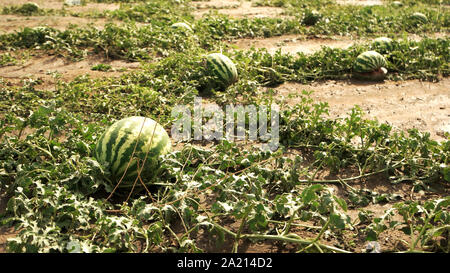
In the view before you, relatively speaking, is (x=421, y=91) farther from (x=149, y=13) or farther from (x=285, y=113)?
(x=149, y=13)

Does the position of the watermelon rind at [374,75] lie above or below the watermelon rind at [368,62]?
below

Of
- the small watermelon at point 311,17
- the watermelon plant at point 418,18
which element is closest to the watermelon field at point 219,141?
the small watermelon at point 311,17

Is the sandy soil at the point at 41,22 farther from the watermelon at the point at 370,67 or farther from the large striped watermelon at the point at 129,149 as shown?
the large striped watermelon at the point at 129,149

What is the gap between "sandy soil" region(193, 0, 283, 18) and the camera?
9.30 m

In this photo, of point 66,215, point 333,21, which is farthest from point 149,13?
point 66,215

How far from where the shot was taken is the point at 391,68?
20.0ft

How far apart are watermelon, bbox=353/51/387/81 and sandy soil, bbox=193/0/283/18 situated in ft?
12.1

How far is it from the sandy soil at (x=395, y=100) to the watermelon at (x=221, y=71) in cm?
62

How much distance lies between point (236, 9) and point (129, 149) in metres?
7.36

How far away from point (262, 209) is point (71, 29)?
5.94m

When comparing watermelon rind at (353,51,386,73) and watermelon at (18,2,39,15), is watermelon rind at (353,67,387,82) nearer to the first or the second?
watermelon rind at (353,51,386,73)

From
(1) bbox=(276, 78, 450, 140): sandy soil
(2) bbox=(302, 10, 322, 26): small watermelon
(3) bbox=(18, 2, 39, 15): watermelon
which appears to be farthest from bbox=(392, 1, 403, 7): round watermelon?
(3) bbox=(18, 2, 39, 15): watermelon

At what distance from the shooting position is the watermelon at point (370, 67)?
5793 mm

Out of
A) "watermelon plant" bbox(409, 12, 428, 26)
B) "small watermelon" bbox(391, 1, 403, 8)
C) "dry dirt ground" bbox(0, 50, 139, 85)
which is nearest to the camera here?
"dry dirt ground" bbox(0, 50, 139, 85)
